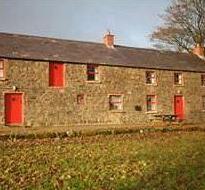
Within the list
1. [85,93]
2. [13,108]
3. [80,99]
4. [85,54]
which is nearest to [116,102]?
[85,93]

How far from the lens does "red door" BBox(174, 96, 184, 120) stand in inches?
1638

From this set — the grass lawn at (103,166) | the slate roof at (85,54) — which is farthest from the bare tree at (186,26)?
the grass lawn at (103,166)

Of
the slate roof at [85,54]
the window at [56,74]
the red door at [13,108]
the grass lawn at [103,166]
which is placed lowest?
the grass lawn at [103,166]

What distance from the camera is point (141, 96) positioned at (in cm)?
3856

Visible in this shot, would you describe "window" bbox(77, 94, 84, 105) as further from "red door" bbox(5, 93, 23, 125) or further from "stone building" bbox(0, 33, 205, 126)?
"red door" bbox(5, 93, 23, 125)

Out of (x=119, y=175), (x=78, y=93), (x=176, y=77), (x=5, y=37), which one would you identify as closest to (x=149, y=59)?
(x=176, y=77)

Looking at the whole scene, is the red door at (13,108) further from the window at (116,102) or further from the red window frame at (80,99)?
the window at (116,102)

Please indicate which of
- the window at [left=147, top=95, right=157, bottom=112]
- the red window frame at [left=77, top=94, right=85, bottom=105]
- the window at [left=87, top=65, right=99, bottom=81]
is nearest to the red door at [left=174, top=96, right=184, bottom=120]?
the window at [left=147, top=95, right=157, bottom=112]

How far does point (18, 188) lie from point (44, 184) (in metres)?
0.68

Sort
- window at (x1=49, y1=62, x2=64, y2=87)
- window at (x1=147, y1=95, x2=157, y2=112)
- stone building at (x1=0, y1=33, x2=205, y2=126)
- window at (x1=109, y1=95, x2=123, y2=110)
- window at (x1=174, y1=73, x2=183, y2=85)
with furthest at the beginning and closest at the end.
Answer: window at (x1=174, y1=73, x2=183, y2=85) → window at (x1=147, y1=95, x2=157, y2=112) → window at (x1=109, y1=95, x2=123, y2=110) → window at (x1=49, y1=62, x2=64, y2=87) → stone building at (x1=0, y1=33, x2=205, y2=126)

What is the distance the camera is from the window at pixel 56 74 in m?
33.7

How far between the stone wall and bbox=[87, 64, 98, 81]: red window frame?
45cm

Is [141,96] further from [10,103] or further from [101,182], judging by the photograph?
[101,182]

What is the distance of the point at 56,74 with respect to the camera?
33906mm
